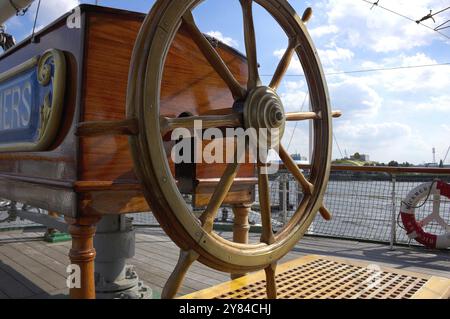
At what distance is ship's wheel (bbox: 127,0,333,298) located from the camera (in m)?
0.85

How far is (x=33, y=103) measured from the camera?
52.0 inches

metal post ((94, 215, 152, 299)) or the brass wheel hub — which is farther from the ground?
the brass wheel hub

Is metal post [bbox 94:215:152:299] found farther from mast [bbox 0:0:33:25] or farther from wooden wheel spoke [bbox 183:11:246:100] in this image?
mast [bbox 0:0:33:25]

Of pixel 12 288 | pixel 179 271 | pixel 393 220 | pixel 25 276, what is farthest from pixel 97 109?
pixel 393 220

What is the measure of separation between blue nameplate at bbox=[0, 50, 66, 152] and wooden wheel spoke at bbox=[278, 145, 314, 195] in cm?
68

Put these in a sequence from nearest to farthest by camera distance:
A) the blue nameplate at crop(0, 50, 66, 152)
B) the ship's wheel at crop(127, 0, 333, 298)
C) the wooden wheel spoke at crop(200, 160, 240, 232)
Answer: the ship's wheel at crop(127, 0, 333, 298) → the wooden wheel spoke at crop(200, 160, 240, 232) → the blue nameplate at crop(0, 50, 66, 152)

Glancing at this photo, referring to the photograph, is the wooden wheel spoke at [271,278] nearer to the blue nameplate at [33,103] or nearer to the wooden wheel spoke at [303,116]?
the wooden wheel spoke at [303,116]

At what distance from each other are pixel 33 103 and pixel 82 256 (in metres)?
0.55

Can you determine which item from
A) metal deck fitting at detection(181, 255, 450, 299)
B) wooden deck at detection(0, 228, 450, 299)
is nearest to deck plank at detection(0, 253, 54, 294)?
wooden deck at detection(0, 228, 450, 299)

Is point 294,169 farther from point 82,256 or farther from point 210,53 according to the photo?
point 82,256

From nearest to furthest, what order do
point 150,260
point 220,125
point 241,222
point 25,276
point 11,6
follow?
point 220,125 < point 241,222 < point 11,6 < point 25,276 < point 150,260

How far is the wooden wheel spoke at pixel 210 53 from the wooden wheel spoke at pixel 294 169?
244mm

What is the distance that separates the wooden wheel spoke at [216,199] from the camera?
3.16ft
